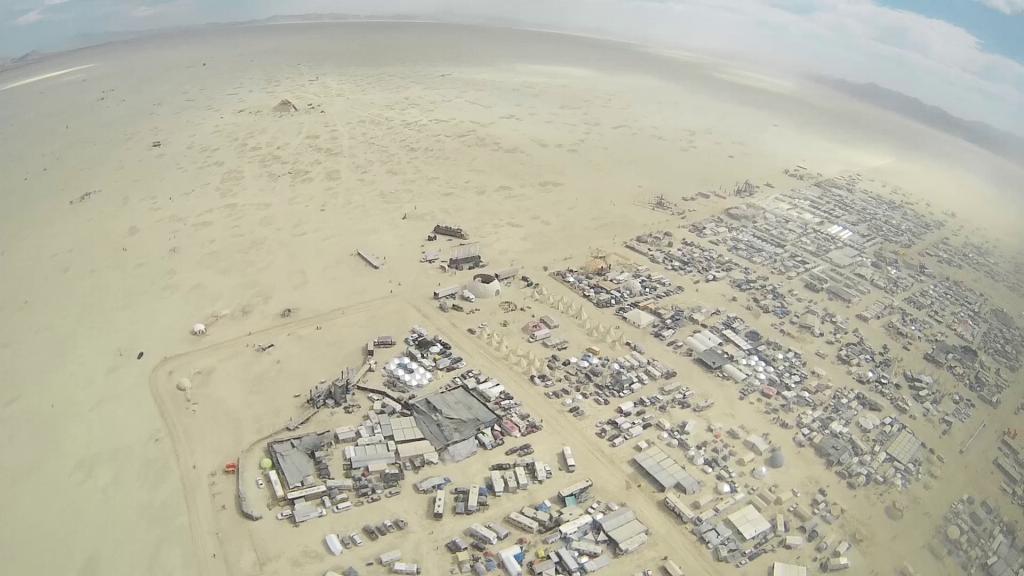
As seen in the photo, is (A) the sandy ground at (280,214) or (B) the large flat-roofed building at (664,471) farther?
(B) the large flat-roofed building at (664,471)

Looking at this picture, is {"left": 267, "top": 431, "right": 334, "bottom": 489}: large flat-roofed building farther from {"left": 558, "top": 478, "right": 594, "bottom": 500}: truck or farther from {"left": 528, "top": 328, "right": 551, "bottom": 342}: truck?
{"left": 528, "top": 328, "right": 551, "bottom": 342}: truck

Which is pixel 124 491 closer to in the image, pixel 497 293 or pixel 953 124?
pixel 497 293

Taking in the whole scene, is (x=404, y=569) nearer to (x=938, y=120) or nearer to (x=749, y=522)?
(x=749, y=522)

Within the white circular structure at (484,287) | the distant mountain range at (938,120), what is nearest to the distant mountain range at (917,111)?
the distant mountain range at (938,120)

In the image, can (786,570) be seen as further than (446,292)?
No

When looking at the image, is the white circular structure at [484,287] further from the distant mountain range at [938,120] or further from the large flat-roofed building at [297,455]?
the distant mountain range at [938,120]

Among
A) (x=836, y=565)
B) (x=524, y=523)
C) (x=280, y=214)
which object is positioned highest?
(x=280, y=214)

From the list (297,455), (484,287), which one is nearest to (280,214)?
(484,287)
